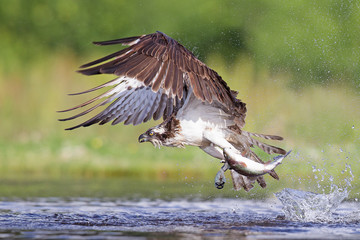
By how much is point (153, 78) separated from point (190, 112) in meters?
1.81

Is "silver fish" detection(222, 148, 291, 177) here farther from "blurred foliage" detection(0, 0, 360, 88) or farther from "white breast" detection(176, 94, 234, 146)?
"blurred foliage" detection(0, 0, 360, 88)

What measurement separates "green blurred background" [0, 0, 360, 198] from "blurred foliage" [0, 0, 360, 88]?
0.03m

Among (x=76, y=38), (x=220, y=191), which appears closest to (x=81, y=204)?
(x=220, y=191)

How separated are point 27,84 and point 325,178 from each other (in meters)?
7.33

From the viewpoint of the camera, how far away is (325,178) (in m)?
13.1

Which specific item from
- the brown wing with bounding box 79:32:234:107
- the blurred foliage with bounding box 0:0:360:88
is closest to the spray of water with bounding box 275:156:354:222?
the brown wing with bounding box 79:32:234:107

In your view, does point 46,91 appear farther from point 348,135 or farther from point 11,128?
point 348,135

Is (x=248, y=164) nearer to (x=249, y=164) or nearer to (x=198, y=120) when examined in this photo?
(x=249, y=164)

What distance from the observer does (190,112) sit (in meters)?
8.60

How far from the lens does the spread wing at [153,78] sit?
675cm

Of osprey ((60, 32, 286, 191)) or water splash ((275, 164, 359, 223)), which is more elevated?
osprey ((60, 32, 286, 191))

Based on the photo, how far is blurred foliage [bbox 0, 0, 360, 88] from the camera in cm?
1669

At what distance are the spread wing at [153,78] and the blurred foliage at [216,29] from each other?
769 cm

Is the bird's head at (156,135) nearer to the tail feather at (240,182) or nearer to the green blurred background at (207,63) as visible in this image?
the tail feather at (240,182)
